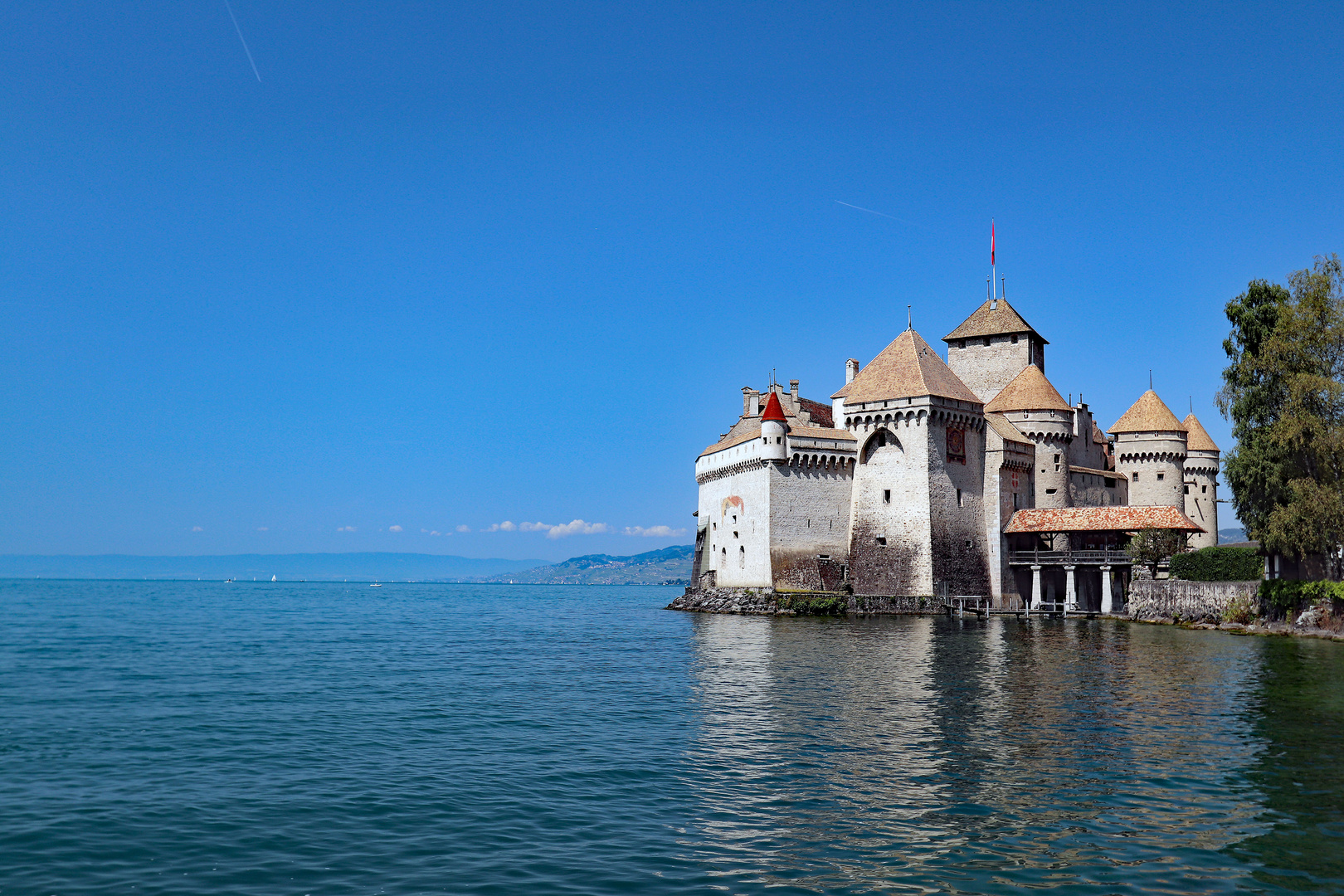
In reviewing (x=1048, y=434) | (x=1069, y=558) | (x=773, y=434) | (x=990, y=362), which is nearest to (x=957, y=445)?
(x=1069, y=558)

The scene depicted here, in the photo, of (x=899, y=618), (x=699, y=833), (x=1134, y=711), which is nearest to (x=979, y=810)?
(x=699, y=833)

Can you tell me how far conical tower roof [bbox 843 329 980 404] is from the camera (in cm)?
5644

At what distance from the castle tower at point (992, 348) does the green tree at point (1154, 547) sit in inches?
648

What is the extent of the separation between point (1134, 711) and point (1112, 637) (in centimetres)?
2191

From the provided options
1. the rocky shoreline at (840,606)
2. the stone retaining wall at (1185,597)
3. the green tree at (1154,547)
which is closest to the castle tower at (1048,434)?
the green tree at (1154,547)

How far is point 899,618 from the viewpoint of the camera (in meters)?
52.8

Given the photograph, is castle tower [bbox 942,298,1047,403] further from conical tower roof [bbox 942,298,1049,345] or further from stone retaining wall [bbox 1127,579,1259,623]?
stone retaining wall [bbox 1127,579,1259,623]

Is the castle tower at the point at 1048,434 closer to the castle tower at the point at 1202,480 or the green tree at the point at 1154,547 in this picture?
the green tree at the point at 1154,547

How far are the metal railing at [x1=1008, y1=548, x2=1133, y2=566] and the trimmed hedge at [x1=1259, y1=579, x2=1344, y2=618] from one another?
11.8m

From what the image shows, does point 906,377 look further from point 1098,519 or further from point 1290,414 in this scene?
point 1290,414

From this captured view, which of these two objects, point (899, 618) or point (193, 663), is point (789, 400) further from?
point (193, 663)

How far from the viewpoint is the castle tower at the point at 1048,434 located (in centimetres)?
6231

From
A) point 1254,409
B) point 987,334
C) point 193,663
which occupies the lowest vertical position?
point 193,663

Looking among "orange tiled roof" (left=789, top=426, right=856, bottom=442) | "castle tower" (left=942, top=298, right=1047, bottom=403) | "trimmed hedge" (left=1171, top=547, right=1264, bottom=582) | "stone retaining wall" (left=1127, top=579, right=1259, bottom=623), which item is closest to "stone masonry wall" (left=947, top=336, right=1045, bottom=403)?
"castle tower" (left=942, top=298, right=1047, bottom=403)
